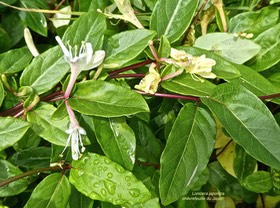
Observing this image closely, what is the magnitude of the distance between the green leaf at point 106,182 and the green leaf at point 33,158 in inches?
5.1

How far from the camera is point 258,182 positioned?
2.86 ft

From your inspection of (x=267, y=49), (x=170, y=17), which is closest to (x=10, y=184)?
(x=170, y=17)

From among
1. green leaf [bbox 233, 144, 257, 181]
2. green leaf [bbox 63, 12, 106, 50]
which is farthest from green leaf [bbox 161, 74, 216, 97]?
green leaf [bbox 233, 144, 257, 181]

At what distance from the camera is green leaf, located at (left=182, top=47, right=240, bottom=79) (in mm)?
690

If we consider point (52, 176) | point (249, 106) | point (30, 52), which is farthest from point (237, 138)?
point (30, 52)

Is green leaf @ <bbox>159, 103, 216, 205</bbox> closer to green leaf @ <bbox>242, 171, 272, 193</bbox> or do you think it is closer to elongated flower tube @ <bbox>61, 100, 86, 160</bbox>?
elongated flower tube @ <bbox>61, 100, 86, 160</bbox>

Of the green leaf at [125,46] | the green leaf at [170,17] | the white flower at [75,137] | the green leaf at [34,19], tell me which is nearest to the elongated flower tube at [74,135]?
the white flower at [75,137]

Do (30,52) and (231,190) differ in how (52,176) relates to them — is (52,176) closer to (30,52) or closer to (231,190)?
(30,52)

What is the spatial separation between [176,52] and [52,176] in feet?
0.90

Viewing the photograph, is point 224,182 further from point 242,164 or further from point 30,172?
point 30,172

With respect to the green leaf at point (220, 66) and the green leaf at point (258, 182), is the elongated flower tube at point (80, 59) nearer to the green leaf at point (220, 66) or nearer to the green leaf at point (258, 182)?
the green leaf at point (220, 66)

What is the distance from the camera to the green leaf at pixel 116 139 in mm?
665

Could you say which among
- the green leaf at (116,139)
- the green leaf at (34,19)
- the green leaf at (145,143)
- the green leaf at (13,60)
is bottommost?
the green leaf at (145,143)

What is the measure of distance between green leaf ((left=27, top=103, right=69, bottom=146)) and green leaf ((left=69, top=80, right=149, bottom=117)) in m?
0.04
